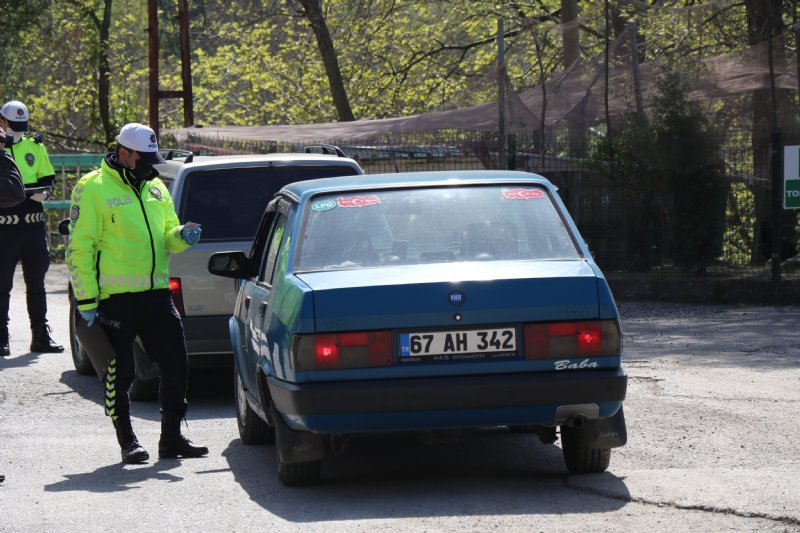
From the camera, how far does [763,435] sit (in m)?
7.70

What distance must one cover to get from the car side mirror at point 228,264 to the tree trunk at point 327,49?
2229 centimetres

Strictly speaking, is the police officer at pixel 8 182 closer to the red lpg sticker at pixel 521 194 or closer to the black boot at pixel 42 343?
the red lpg sticker at pixel 521 194

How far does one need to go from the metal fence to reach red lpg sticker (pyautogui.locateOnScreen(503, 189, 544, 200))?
32.2 feet

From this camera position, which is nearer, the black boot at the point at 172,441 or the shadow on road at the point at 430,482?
the shadow on road at the point at 430,482

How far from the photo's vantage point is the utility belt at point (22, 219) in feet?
40.3

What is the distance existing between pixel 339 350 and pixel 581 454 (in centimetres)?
136

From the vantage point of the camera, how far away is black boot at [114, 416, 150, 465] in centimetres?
739

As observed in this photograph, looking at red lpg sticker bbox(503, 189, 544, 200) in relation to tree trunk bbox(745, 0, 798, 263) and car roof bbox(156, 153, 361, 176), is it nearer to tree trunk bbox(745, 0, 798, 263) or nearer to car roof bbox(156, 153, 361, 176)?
car roof bbox(156, 153, 361, 176)

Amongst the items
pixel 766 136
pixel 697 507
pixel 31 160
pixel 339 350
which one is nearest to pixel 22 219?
pixel 31 160

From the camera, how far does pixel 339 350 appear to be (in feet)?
19.8

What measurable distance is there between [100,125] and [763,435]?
2974 cm

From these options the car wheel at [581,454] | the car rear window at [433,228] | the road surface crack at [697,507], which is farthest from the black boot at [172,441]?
the road surface crack at [697,507]

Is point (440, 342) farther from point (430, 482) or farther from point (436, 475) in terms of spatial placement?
point (436, 475)

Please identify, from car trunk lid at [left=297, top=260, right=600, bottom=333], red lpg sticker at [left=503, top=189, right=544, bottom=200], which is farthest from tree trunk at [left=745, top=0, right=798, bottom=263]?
car trunk lid at [left=297, top=260, right=600, bottom=333]
